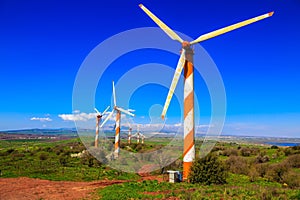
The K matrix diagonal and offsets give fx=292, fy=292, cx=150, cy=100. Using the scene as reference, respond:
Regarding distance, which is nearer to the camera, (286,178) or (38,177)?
(286,178)

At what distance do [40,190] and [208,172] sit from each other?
36.4 ft

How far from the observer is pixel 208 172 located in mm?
19453

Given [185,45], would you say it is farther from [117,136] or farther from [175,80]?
[117,136]

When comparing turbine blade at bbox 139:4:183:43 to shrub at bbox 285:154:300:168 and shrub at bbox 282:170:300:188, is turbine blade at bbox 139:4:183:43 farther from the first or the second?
shrub at bbox 285:154:300:168

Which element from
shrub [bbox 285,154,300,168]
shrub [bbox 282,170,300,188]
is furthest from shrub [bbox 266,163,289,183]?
shrub [bbox 285,154,300,168]

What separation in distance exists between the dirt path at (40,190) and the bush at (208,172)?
692cm

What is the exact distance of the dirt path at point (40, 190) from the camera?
672 inches

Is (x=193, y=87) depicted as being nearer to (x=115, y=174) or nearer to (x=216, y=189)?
(x=216, y=189)

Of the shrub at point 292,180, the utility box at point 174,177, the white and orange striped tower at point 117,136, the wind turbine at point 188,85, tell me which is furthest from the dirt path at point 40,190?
the white and orange striped tower at point 117,136

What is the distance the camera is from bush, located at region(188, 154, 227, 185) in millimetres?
19406

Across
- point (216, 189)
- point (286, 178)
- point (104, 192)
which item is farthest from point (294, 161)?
point (104, 192)

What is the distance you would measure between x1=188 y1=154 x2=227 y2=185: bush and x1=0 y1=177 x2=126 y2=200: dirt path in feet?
22.7

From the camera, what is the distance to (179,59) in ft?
71.9

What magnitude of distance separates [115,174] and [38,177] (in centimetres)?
701
